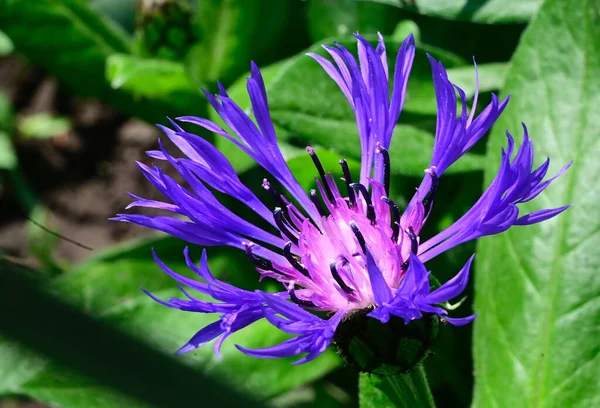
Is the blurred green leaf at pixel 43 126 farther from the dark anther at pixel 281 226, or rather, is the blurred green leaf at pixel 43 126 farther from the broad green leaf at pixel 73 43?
the dark anther at pixel 281 226

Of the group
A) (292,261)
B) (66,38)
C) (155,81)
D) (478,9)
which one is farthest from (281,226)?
(66,38)

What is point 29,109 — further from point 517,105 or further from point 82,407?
point 517,105

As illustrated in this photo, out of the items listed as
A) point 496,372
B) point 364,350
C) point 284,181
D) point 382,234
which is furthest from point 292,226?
point 496,372

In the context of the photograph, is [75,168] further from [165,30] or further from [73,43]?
[165,30]

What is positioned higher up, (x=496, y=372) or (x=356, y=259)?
(x=356, y=259)

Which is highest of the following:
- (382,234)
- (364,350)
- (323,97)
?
(323,97)
